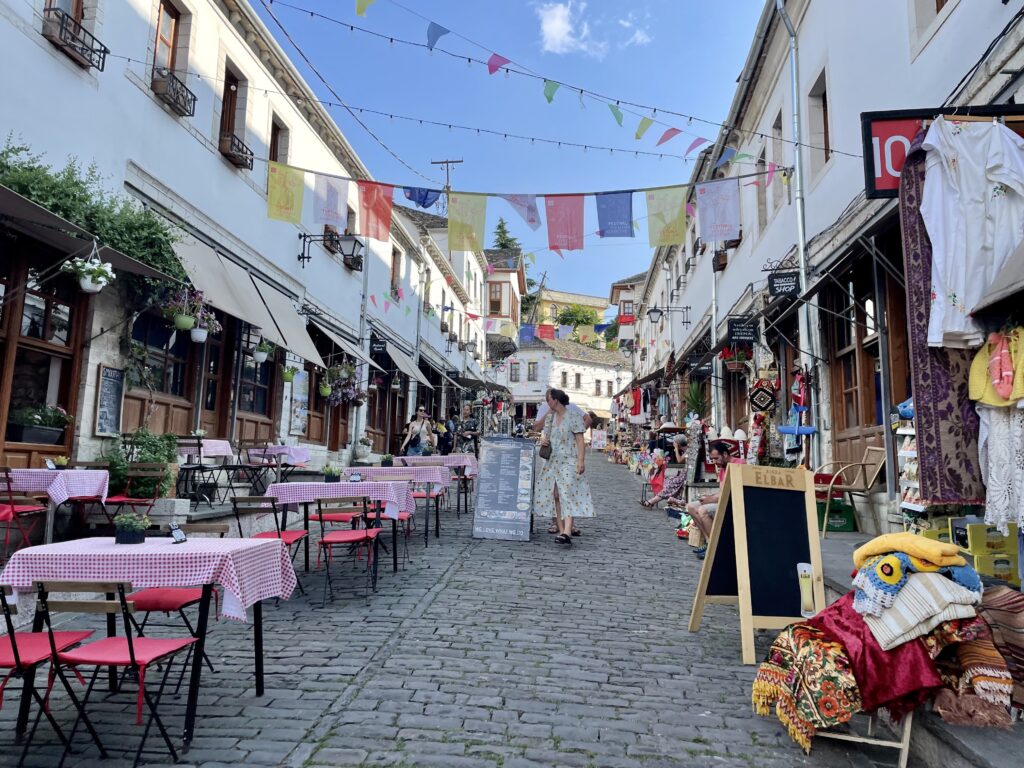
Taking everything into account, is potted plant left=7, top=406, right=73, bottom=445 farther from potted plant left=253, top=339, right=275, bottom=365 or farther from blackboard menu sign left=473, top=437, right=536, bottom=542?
blackboard menu sign left=473, top=437, right=536, bottom=542

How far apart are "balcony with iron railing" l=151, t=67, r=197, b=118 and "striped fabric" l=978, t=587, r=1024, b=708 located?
10083 millimetres

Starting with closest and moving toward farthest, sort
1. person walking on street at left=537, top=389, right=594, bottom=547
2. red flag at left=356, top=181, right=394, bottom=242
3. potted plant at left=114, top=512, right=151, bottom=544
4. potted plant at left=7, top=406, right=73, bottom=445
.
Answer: potted plant at left=114, top=512, right=151, bottom=544, potted plant at left=7, top=406, right=73, bottom=445, person walking on street at left=537, top=389, right=594, bottom=547, red flag at left=356, top=181, right=394, bottom=242

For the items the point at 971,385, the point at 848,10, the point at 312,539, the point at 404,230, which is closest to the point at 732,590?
the point at 971,385

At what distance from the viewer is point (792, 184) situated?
35.8 feet

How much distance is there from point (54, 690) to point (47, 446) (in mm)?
4240

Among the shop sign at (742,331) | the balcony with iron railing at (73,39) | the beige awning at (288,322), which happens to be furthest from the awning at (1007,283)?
the beige awning at (288,322)

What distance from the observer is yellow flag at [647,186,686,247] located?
10633 millimetres

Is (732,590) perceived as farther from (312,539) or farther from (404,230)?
(404,230)

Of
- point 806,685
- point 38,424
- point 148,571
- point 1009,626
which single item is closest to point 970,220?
point 1009,626

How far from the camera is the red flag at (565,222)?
10.8 meters

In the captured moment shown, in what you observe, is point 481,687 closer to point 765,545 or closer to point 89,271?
point 765,545

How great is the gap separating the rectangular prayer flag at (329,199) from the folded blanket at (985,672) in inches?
400

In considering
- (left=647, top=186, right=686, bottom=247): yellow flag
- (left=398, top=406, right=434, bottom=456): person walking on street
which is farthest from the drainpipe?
(left=398, top=406, right=434, bottom=456): person walking on street

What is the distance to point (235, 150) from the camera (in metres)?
11.2
